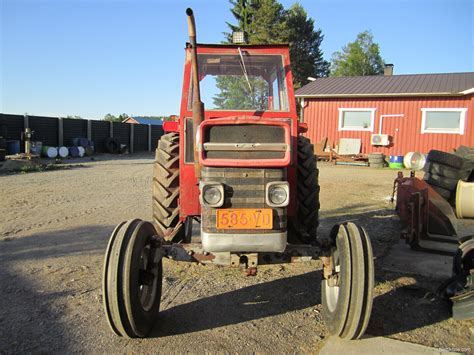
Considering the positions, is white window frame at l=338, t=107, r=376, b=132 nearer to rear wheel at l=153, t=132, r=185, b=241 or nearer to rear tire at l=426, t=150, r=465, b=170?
rear tire at l=426, t=150, r=465, b=170

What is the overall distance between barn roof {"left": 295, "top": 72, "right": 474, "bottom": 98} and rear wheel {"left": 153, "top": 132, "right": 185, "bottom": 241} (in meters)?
16.4

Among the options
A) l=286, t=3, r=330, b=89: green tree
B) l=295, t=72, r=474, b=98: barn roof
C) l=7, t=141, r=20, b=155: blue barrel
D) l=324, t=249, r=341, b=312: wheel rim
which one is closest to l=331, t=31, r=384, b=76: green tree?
l=286, t=3, r=330, b=89: green tree

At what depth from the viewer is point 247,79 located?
4.32m

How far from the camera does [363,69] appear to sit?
51.5 metres

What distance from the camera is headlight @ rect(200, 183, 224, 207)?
2.93 metres

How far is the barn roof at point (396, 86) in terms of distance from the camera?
17859 mm

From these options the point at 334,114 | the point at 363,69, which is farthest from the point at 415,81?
the point at 363,69

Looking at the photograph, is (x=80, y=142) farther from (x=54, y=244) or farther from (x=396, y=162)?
(x=54, y=244)

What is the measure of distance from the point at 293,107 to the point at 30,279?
313 cm

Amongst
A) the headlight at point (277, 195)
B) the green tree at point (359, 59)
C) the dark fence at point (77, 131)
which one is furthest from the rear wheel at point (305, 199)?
the green tree at point (359, 59)

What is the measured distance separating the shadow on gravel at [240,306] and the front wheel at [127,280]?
0.81 feet

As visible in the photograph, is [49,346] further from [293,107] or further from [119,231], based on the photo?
[293,107]

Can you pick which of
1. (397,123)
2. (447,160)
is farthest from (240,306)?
(397,123)

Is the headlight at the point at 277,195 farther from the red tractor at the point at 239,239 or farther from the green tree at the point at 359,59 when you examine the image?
the green tree at the point at 359,59
